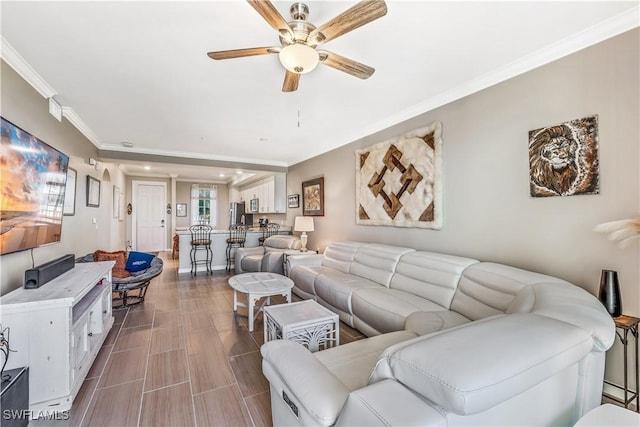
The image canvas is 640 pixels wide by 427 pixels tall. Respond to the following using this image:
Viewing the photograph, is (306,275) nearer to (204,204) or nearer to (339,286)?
(339,286)

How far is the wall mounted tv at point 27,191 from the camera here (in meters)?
1.82

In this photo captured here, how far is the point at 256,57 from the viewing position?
7.23 feet

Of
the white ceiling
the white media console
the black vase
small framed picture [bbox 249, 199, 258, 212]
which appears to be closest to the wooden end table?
the black vase

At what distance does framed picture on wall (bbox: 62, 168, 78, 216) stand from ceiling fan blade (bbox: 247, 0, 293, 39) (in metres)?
3.18

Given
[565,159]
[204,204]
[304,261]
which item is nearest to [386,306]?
[565,159]

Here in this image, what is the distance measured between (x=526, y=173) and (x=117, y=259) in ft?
16.3

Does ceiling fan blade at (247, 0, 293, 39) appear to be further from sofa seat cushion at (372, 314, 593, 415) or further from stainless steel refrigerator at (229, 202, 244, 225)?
stainless steel refrigerator at (229, 202, 244, 225)

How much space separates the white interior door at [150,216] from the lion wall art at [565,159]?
9.18 metres

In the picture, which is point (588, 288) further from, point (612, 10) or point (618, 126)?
point (612, 10)

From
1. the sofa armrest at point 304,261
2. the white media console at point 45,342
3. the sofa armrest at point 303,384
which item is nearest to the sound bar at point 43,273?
the white media console at point 45,342

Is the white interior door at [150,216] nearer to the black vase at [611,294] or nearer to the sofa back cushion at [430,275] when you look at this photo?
the sofa back cushion at [430,275]

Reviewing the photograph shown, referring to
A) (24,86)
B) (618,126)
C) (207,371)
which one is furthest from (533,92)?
(24,86)

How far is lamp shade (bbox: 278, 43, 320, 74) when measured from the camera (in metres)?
1.62

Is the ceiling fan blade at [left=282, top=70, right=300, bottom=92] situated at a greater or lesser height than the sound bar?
greater
